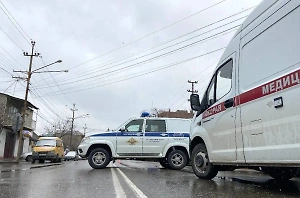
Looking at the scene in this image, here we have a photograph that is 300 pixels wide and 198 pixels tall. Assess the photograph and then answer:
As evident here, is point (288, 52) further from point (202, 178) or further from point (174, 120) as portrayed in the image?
point (174, 120)

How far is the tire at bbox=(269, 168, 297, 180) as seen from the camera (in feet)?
18.3

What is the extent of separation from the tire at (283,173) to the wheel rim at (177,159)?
4.86 m

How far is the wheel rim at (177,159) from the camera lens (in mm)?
10789

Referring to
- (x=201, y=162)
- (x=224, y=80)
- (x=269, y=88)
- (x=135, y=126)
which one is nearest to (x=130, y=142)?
(x=135, y=126)

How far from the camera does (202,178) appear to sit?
6.32 metres

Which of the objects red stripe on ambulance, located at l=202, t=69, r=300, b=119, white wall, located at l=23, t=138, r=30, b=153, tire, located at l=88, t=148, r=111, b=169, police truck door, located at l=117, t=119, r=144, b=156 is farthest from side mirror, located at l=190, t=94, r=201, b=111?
white wall, located at l=23, t=138, r=30, b=153

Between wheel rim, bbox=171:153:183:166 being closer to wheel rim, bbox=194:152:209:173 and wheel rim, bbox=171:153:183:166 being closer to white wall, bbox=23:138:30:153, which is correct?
wheel rim, bbox=194:152:209:173

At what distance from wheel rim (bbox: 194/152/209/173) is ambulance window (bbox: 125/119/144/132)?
190 inches

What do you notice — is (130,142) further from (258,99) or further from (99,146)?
(258,99)

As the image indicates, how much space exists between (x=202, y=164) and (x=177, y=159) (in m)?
4.62

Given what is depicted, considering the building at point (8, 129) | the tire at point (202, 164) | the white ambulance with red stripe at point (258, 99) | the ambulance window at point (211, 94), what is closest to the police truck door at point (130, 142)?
the tire at point (202, 164)

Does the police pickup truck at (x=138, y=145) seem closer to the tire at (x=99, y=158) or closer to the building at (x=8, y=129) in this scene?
the tire at (x=99, y=158)

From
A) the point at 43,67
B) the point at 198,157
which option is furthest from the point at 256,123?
the point at 43,67

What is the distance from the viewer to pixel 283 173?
5863 millimetres
